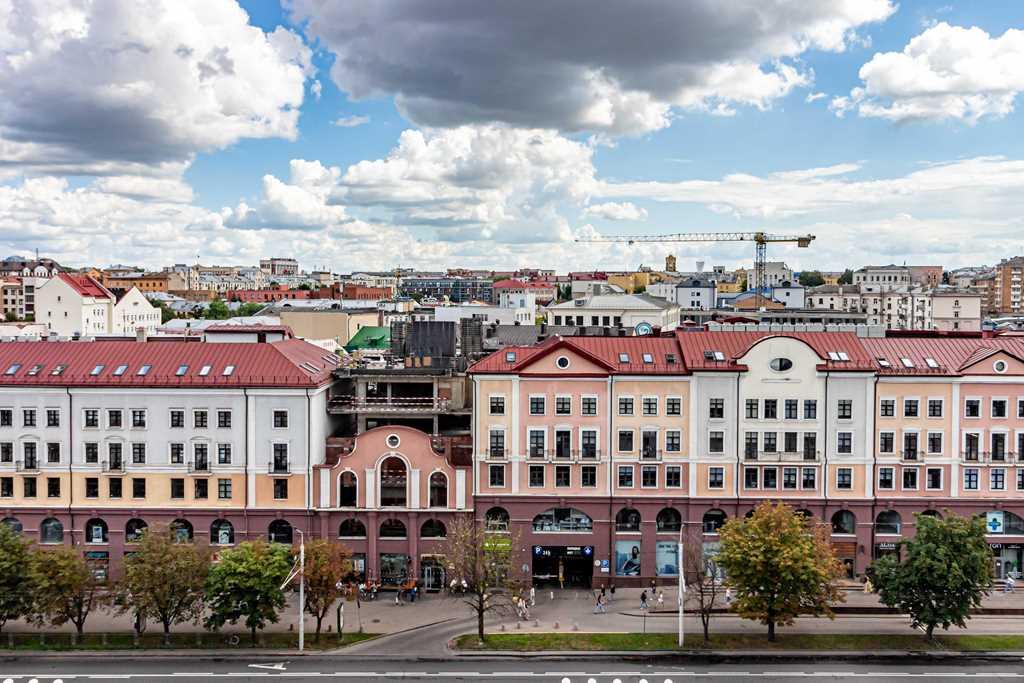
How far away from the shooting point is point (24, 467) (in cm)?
6750

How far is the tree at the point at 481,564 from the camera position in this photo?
5775 cm

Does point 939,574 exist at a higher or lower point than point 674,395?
lower

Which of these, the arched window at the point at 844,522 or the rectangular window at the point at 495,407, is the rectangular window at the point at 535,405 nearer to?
the rectangular window at the point at 495,407

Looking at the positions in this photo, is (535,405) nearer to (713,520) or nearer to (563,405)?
(563,405)

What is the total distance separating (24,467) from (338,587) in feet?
91.0

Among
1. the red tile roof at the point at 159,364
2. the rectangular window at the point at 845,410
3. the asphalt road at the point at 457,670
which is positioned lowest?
the asphalt road at the point at 457,670

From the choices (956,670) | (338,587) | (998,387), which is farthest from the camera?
(998,387)

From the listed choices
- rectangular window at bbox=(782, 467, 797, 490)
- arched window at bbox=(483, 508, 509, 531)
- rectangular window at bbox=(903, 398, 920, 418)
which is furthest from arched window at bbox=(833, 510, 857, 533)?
arched window at bbox=(483, 508, 509, 531)

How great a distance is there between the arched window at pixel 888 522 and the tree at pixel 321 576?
38.4 meters

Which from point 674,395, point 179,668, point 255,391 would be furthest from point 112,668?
point 674,395

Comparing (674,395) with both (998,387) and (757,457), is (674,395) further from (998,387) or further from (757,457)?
(998,387)

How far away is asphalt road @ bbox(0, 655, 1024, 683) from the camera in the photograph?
1996 inches

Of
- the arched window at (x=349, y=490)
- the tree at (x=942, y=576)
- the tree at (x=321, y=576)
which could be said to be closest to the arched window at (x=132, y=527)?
the arched window at (x=349, y=490)

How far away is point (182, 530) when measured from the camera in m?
63.2
